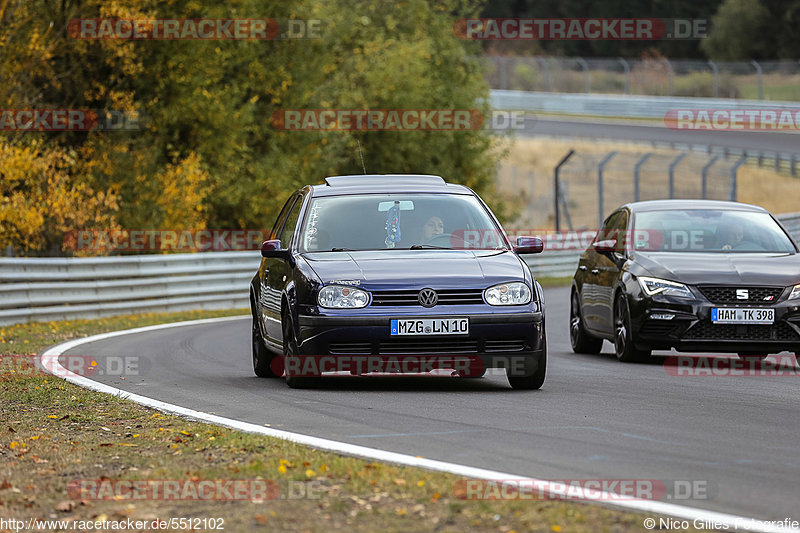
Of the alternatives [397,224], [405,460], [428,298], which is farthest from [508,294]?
[405,460]

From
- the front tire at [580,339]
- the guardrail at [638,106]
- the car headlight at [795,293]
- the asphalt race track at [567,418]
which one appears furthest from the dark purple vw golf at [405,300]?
the guardrail at [638,106]

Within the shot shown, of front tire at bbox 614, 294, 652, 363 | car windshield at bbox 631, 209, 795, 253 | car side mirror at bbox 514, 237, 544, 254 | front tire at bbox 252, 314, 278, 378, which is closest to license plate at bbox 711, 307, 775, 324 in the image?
front tire at bbox 614, 294, 652, 363

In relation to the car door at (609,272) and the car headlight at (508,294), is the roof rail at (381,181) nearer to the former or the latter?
the car headlight at (508,294)

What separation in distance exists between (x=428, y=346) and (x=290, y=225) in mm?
2303

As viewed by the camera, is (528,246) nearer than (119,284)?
Yes

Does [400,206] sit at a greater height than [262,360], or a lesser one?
greater

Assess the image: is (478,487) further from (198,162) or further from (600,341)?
(198,162)

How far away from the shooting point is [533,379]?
10.4m

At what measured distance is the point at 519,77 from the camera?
7362 cm

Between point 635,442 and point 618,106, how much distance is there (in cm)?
5775

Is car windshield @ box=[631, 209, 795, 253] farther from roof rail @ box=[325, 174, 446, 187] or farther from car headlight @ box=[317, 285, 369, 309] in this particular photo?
car headlight @ box=[317, 285, 369, 309]

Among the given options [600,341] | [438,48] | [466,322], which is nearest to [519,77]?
[438,48]

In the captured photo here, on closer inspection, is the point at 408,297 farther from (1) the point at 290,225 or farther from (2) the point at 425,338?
(1) the point at 290,225

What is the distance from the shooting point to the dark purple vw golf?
32.7ft
